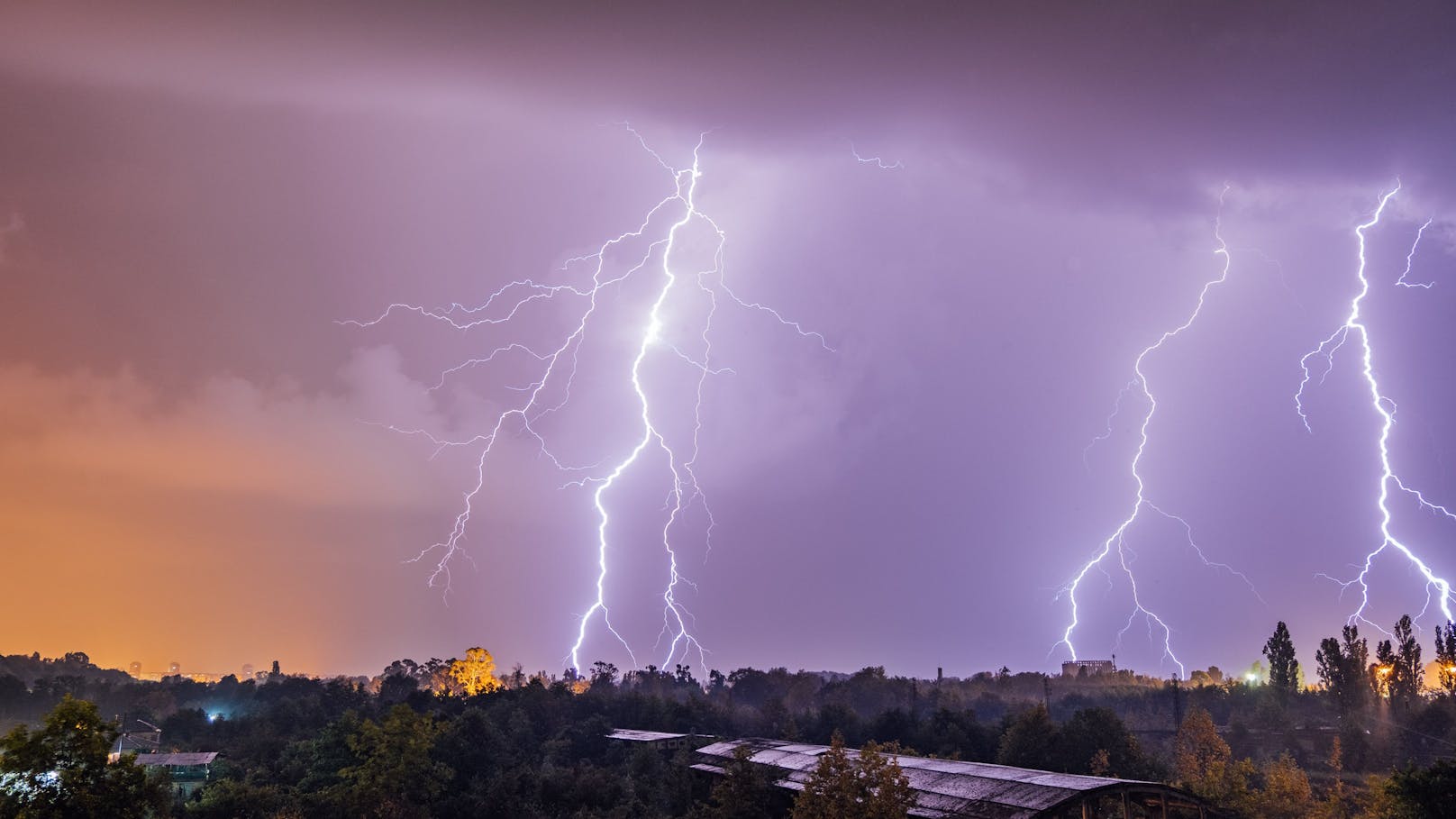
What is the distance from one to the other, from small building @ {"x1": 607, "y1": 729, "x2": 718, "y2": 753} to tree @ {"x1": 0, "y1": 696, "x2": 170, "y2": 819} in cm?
2379

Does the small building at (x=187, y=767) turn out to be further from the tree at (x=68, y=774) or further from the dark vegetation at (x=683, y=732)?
the tree at (x=68, y=774)

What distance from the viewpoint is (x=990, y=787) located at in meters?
21.4

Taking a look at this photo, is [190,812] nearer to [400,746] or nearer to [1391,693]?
[400,746]

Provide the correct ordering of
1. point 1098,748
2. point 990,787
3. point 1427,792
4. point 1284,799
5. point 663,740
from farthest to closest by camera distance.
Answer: point 663,740 → point 1098,748 → point 1284,799 → point 990,787 → point 1427,792

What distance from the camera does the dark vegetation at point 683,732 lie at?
65.3 feet

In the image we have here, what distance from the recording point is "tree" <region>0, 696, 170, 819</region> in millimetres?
18750

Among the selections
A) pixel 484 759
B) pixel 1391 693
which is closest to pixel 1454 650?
pixel 1391 693

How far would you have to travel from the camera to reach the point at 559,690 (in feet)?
198

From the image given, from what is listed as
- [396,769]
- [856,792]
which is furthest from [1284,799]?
[396,769]

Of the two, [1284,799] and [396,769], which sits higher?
[1284,799]

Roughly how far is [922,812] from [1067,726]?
59.8ft

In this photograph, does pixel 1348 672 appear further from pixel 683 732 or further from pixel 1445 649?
pixel 683 732

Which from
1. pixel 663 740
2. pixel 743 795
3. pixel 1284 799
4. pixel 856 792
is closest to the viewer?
pixel 856 792

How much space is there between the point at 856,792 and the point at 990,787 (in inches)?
148
